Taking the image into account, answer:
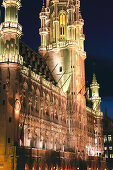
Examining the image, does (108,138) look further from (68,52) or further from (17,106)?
(17,106)

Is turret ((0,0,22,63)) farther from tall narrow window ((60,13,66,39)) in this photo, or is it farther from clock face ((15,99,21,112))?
tall narrow window ((60,13,66,39))

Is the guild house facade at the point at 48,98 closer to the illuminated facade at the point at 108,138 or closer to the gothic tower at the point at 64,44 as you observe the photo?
the gothic tower at the point at 64,44

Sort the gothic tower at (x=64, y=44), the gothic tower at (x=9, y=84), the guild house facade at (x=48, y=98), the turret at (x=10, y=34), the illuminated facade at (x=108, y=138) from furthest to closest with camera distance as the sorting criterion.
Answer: the illuminated facade at (x=108, y=138) → the gothic tower at (x=64, y=44) → the turret at (x=10, y=34) → the guild house facade at (x=48, y=98) → the gothic tower at (x=9, y=84)

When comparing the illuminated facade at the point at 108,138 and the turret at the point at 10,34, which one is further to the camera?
the illuminated facade at the point at 108,138

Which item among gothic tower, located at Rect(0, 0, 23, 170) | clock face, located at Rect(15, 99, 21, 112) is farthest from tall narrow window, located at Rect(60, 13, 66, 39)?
clock face, located at Rect(15, 99, 21, 112)

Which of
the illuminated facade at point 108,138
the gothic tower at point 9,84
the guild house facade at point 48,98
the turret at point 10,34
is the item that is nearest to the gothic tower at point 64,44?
the guild house facade at point 48,98

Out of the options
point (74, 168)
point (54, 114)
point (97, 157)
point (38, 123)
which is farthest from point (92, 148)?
point (38, 123)

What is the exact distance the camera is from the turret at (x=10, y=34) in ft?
213

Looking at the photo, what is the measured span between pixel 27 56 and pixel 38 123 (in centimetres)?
1933

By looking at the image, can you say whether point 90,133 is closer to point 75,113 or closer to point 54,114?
point 75,113

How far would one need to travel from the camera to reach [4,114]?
204 feet

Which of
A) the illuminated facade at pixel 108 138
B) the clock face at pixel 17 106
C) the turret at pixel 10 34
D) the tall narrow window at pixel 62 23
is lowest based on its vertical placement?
the illuminated facade at pixel 108 138

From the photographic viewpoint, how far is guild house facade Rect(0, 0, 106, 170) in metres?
62.6

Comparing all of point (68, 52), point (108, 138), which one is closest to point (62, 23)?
point (68, 52)
